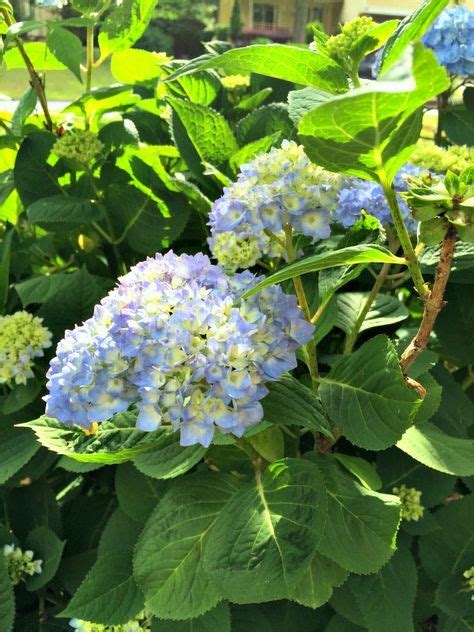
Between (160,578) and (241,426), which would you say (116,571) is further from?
(241,426)

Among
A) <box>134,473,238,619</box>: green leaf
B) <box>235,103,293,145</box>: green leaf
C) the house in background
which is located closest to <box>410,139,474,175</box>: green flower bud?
<box>235,103,293,145</box>: green leaf

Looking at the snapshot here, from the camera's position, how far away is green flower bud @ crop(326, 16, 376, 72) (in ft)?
2.61

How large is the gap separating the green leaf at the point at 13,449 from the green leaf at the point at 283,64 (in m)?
0.84

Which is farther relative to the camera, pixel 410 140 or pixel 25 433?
pixel 25 433

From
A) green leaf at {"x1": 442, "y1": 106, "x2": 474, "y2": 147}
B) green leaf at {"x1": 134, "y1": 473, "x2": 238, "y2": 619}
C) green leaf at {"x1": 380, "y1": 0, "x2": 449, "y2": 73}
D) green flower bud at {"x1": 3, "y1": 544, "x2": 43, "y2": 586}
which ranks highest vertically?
green leaf at {"x1": 380, "y1": 0, "x2": 449, "y2": 73}

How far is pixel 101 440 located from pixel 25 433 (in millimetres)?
488

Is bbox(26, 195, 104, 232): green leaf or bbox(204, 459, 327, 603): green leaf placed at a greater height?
bbox(26, 195, 104, 232): green leaf

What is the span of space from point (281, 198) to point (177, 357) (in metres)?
0.29

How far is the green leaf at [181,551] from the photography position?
3.22 ft

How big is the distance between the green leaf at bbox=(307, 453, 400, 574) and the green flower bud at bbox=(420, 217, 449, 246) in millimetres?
456

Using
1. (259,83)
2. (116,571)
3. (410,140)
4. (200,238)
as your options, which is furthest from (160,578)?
(259,83)

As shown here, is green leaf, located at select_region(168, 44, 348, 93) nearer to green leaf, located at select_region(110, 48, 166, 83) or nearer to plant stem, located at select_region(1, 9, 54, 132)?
plant stem, located at select_region(1, 9, 54, 132)

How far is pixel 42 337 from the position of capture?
1.37 meters

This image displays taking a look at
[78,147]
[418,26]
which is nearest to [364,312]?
[418,26]
